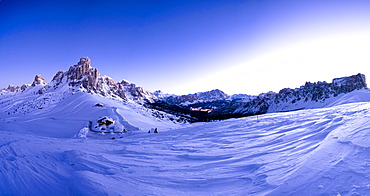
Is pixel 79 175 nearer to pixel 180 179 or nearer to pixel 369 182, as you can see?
pixel 180 179

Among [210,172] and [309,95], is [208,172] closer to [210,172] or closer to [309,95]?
[210,172]

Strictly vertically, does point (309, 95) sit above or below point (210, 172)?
above

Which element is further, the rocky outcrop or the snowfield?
the rocky outcrop

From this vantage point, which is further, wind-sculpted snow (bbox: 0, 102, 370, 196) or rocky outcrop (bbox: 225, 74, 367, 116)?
rocky outcrop (bbox: 225, 74, 367, 116)

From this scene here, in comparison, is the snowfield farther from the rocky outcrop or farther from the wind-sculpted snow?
the rocky outcrop

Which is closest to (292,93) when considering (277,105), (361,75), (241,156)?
(277,105)

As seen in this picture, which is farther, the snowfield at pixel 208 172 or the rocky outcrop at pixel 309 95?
the rocky outcrop at pixel 309 95

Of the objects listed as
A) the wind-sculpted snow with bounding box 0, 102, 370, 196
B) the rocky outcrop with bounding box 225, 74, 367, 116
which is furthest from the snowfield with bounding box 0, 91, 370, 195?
the rocky outcrop with bounding box 225, 74, 367, 116

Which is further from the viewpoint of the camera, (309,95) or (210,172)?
(309,95)

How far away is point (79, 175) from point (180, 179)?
9.13ft

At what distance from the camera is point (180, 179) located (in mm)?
4426

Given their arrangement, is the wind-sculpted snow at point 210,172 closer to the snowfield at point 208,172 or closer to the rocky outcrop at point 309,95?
the snowfield at point 208,172

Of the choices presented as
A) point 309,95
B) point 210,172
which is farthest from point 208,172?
point 309,95

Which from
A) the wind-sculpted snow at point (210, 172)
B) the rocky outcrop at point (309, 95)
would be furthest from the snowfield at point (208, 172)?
the rocky outcrop at point (309, 95)
